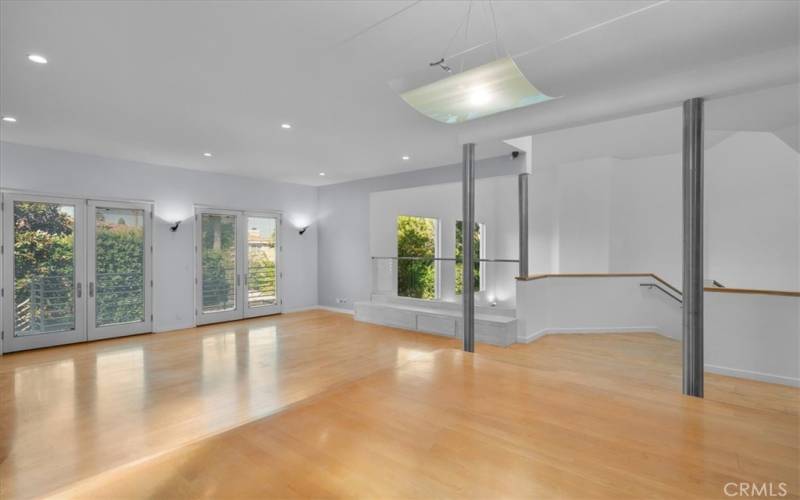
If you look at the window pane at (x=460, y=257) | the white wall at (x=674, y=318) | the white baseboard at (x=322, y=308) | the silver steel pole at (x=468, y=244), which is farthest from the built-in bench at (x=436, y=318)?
the window pane at (x=460, y=257)

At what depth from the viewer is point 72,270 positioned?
17.9 feet

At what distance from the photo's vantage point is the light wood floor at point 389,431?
5.02ft

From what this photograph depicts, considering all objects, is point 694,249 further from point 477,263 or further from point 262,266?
point 262,266

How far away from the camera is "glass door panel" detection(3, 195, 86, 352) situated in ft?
16.5

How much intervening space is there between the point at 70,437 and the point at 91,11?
2917 mm

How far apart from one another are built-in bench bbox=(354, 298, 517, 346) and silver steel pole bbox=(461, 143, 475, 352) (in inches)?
47.6

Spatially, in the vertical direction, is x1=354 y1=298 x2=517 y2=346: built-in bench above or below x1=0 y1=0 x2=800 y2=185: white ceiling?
below

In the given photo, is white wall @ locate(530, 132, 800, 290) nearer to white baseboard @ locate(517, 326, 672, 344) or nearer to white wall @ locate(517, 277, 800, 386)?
white wall @ locate(517, 277, 800, 386)

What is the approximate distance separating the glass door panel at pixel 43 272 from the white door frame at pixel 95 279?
10 cm

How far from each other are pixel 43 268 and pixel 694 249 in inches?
306

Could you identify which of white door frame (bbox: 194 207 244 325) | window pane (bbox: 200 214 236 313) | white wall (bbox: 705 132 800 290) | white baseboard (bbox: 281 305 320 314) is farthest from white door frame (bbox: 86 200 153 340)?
white wall (bbox: 705 132 800 290)

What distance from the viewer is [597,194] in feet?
23.6

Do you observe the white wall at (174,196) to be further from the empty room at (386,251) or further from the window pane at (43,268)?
the window pane at (43,268)

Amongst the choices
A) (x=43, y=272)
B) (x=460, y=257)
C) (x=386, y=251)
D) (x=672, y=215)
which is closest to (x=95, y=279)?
(x=43, y=272)
